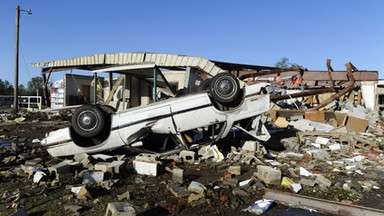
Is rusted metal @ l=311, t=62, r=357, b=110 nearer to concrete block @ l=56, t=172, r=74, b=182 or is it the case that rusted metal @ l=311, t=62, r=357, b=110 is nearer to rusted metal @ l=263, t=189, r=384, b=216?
rusted metal @ l=263, t=189, r=384, b=216

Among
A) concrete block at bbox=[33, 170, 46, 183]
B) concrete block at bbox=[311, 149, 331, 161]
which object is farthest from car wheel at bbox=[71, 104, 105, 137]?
concrete block at bbox=[311, 149, 331, 161]

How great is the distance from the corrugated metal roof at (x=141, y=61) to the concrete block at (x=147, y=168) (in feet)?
16.4

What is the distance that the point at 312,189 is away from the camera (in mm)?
4535

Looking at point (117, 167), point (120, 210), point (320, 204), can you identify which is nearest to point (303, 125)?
point (320, 204)

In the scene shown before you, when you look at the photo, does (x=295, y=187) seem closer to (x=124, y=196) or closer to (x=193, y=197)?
(x=193, y=197)

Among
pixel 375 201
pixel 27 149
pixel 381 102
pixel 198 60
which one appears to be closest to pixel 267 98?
pixel 375 201

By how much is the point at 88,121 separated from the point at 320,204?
433 centimetres

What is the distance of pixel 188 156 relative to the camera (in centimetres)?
603

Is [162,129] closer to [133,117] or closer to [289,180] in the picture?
[133,117]

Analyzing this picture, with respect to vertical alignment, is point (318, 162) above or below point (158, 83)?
below

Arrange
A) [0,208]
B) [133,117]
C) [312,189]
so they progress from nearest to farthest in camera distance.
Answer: [0,208] < [312,189] < [133,117]

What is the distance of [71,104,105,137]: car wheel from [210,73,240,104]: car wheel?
2.31m

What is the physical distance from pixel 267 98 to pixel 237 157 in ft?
4.70

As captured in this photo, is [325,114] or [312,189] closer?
[312,189]
